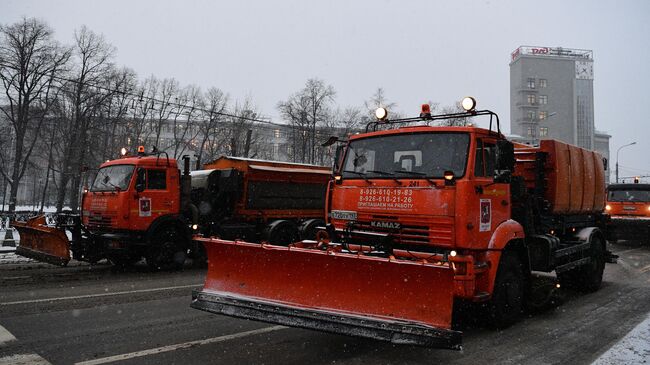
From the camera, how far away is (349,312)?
4.94 m

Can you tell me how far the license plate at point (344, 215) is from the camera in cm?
630

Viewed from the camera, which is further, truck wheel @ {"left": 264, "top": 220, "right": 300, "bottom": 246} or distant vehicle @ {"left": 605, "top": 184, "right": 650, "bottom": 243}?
distant vehicle @ {"left": 605, "top": 184, "right": 650, "bottom": 243}

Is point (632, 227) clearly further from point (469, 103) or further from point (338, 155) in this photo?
point (338, 155)

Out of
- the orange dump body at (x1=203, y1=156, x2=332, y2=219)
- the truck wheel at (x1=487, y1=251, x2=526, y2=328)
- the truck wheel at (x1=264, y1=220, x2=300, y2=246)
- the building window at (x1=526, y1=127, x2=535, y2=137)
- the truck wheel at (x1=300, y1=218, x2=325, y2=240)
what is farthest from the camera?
the building window at (x1=526, y1=127, x2=535, y2=137)

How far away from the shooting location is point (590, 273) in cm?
916

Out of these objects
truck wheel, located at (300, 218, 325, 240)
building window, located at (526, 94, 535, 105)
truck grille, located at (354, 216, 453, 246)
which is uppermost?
building window, located at (526, 94, 535, 105)

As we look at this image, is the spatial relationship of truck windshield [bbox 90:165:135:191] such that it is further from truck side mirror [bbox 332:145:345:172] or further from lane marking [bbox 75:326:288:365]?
lane marking [bbox 75:326:288:365]

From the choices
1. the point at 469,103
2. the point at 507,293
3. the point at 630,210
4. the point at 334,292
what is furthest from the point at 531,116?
the point at 334,292

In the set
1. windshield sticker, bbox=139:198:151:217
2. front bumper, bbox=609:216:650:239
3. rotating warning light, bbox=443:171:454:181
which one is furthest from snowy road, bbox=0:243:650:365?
front bumper, bbox=609:216:650:239

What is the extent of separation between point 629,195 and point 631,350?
51.0 ft

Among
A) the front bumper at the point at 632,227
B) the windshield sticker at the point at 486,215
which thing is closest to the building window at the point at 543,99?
the front bumper at the point at 632,227

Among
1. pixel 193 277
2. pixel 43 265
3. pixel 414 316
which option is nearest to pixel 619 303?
pixel 414 316

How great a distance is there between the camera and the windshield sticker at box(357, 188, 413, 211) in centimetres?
585

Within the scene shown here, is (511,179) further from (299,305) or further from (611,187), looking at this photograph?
(611,187)
